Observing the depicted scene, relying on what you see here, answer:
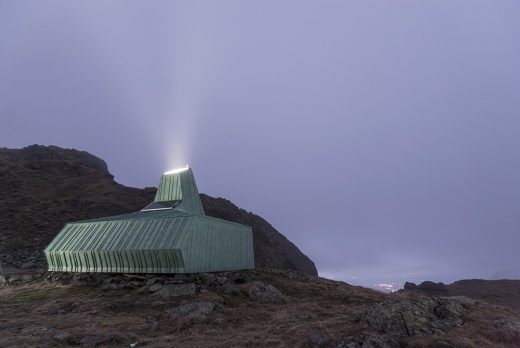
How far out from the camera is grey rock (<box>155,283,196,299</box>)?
74.1 feet

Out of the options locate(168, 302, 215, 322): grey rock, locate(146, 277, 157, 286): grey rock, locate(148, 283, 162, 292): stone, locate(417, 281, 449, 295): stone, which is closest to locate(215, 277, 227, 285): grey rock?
locate(148, 283, 162, 292): stone

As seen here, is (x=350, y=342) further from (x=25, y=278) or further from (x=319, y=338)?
(x=25, y=278)

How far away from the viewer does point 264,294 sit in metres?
23.2

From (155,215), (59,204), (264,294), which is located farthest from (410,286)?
A: (59,204)

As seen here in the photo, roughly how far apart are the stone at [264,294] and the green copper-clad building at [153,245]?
4.68 metres

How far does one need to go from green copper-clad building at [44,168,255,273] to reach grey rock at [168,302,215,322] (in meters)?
5.30

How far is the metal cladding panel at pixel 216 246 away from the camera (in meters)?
25.6

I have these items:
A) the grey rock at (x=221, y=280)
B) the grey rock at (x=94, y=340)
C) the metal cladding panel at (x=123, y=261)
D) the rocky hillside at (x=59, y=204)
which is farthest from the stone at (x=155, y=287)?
the rocky hillside at (x=59, y=204)

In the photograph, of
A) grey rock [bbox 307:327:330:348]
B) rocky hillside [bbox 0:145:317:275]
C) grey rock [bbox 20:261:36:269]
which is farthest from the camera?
rocky hillside [bbox 0:145:317:275]

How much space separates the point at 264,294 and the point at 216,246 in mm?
6938

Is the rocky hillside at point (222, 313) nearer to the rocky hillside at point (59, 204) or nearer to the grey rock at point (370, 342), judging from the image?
the grey rock at point (370, 342)

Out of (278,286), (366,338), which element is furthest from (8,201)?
(366,338)

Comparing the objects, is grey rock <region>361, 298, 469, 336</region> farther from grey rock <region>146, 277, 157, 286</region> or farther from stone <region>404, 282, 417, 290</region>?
stone <region>404, 282, 417, 290</region>

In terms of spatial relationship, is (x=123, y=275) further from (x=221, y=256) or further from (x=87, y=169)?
→ (x=87, y=169)
